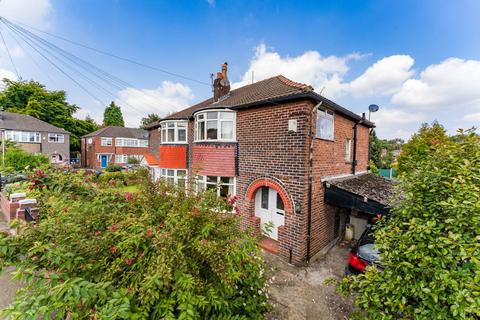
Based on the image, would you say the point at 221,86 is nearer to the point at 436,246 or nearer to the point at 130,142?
the point at 436,246

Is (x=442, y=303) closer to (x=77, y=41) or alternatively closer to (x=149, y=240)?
(x=149, y=240)

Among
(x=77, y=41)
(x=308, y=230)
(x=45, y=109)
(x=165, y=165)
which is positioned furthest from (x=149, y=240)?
(x=45, y=109)

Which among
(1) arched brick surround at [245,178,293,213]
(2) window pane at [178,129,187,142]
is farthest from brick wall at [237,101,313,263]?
(2) window pane at [178,129,187,142]

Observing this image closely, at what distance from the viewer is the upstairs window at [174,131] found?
11.6 meters

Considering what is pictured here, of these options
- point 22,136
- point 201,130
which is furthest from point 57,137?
point 201,130

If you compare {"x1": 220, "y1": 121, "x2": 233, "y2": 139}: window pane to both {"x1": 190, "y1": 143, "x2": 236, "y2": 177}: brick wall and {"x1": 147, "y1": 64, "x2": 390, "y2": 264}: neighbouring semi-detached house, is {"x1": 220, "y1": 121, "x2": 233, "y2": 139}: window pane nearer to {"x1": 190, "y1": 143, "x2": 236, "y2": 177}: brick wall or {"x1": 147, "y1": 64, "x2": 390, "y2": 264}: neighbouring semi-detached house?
{"x1": 147, "y1": 64, "x2": 390, "y2": 264}: neighbouring semi-detached house

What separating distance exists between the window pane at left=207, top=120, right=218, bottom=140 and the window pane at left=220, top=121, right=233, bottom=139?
376 mm

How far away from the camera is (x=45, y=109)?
38000mm

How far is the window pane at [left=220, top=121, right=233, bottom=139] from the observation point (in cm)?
878

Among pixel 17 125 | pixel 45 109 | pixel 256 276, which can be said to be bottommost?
pixel 256 276

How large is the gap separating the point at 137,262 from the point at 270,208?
6.42 meters

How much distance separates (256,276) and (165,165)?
1021cm

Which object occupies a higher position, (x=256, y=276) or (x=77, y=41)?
(x=77, y=41)

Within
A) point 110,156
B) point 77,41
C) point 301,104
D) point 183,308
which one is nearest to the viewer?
point 183,308
